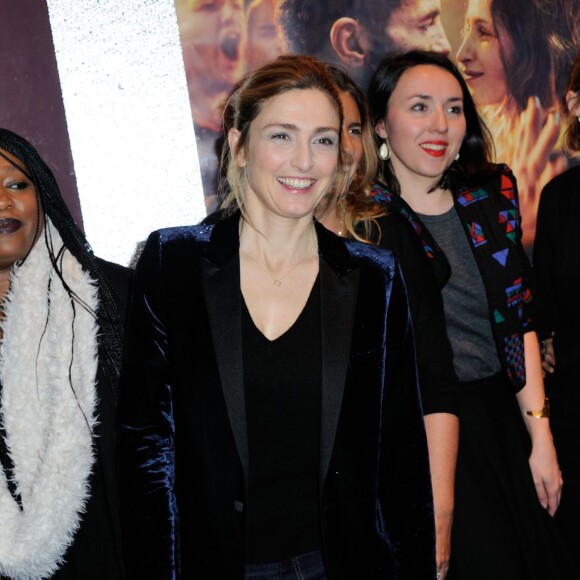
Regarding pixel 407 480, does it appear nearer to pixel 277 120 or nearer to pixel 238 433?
pixel 238 433

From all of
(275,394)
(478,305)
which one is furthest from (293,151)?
(478,305)

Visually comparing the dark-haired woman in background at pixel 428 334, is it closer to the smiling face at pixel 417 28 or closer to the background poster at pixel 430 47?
the background poster at pixel 430 47

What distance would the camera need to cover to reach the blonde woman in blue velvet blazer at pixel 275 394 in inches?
64.7

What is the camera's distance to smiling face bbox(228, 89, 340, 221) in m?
1.72

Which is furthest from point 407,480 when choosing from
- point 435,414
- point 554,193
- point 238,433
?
point 554,193

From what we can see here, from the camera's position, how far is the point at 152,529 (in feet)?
5.43

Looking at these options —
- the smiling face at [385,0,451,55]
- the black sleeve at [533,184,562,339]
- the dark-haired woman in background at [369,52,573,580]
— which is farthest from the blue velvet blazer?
the smiling face at [385,0,451,55]

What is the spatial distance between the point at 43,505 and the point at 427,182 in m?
1.36

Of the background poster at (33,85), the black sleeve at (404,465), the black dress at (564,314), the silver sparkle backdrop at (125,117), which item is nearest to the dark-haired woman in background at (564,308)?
the black dress at (564,314)

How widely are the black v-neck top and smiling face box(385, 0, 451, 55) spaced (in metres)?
1.67

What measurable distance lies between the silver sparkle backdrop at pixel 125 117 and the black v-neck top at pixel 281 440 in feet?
3.79

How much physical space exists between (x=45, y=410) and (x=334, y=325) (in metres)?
0.77

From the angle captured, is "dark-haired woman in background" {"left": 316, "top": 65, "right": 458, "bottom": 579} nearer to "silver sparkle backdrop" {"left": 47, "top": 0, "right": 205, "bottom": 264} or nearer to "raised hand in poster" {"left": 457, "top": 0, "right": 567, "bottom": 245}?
"silver sparkle backdrop" {"left": 47, "top": 0, "right": 205, "bottom": 264}

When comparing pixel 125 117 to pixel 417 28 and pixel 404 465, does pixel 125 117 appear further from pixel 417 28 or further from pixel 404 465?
pixel 404 465
